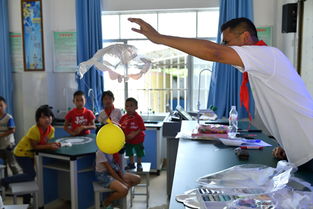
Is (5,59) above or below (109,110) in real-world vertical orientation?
above

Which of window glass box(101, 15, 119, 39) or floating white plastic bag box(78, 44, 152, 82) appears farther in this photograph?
window glass box(101, 15, 119, 39)

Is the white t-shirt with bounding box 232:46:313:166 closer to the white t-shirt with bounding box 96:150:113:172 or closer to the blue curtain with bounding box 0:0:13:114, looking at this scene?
the white t-shirt with bounding box 96:150:113:172

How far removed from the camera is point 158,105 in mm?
4734

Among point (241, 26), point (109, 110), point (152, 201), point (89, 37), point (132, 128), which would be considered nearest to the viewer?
point (241, 26)

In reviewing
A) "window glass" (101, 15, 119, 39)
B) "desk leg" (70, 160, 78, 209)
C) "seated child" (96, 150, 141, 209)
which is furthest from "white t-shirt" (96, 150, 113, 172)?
"window glass" (101, 15, 119, 39)

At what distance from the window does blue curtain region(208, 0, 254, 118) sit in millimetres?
355

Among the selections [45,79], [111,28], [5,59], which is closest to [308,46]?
[111,28]

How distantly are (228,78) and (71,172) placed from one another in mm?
2519

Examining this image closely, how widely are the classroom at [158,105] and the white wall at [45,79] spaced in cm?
2

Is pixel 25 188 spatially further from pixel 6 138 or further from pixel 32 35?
pixel 32 35

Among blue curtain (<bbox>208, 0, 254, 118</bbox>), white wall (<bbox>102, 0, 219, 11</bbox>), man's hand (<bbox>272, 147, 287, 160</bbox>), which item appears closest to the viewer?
man's hand (<bbox>272, 147, 287, 160</bbox>)

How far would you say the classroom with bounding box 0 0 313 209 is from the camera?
1.05m

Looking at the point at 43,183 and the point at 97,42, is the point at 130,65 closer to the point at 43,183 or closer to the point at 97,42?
the point at 97,42

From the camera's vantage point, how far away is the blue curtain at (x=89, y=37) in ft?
14.1
